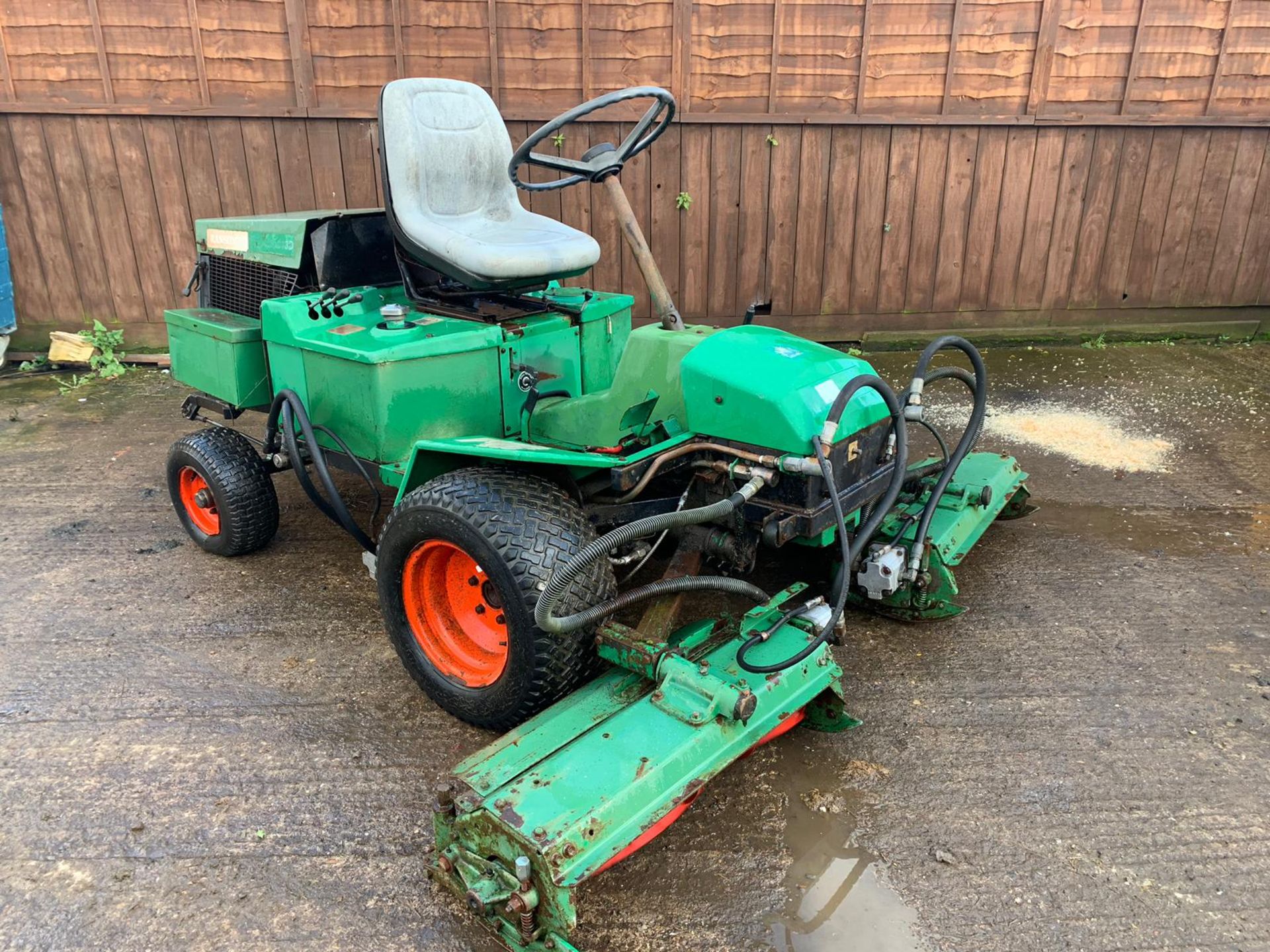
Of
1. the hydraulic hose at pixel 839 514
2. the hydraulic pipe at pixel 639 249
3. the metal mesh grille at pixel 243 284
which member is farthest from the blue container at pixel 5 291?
the hydraulic hose at pixel 839 514

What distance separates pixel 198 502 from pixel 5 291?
335 cm

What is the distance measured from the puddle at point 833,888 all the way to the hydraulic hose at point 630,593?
54 centimetres

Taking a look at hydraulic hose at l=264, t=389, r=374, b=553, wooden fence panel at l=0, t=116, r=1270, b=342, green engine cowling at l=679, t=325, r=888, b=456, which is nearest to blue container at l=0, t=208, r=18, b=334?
wooden fence panel at l=0, t=116, r=1270, b=342

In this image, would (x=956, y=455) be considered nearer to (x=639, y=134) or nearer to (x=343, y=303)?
(x=639, y=134)

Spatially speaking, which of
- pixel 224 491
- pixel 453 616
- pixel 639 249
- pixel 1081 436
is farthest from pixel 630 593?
pixel 1081 436

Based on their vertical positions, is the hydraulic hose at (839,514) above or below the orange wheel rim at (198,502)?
above

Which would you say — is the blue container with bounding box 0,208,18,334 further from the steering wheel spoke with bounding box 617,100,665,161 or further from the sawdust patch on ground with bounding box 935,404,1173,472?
the sawdust patch on ground with bounding box 935,404,1173,472

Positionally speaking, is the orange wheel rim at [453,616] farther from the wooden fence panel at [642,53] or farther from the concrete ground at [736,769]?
the wooden fence panel at [642,53]

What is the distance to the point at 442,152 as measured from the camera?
121 inches

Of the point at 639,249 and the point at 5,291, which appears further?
the point at 5,291

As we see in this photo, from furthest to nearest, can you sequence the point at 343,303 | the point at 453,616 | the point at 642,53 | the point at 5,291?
the point at 5,291, the point at 642,53, the point at 343,303, the point at 453,616

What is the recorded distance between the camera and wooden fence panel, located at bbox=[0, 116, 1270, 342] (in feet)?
18.5

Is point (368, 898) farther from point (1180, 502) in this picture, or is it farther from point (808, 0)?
point (808, 0)

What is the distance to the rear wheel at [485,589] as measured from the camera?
2191 mm
